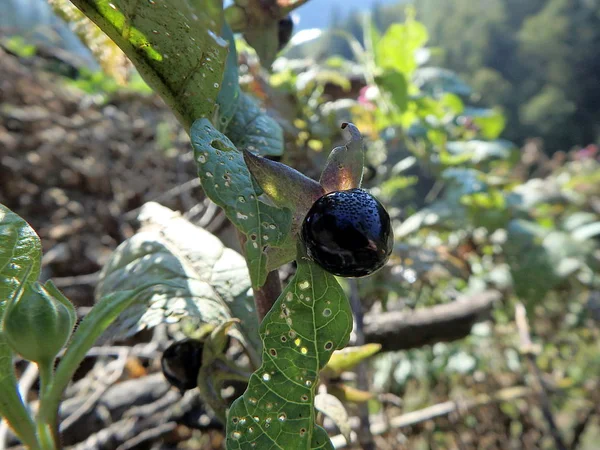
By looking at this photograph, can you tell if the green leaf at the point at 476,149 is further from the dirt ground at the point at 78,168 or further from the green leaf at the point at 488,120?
the dirt ground at the point at 78,168

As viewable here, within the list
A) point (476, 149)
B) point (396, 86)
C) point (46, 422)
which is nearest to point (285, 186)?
point (46, 422)

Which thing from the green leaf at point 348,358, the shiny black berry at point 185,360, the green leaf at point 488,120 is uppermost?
the shiny black berry at point 185,360

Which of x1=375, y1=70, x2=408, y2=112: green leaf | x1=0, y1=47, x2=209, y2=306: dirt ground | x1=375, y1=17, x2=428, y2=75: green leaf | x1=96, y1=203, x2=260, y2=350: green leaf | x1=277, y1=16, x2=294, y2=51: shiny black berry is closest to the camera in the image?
x1=96, y1=203, x2=260, y2=350: green leaf

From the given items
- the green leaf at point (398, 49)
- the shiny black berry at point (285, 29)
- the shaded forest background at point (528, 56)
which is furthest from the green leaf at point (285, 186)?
the shaded forest background at point (528, 56)

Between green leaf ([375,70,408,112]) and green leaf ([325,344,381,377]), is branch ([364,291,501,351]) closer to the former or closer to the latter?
green leaf ([325,344,381,377])

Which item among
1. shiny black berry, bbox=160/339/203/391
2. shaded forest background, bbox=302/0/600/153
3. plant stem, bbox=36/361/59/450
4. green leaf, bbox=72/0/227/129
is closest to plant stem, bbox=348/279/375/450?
shiny black berry, bbox=160/339/203/391

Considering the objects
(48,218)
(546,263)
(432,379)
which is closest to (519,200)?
(546,263)
